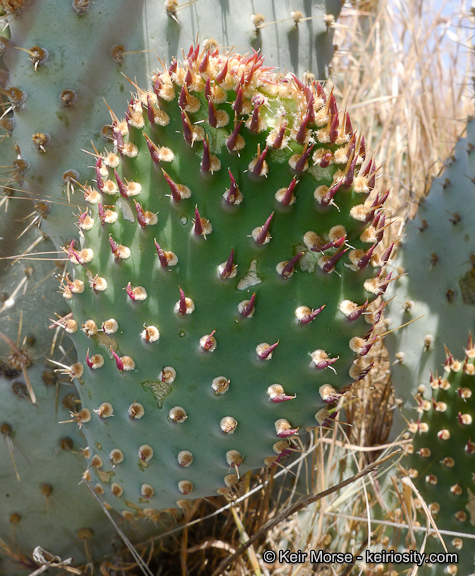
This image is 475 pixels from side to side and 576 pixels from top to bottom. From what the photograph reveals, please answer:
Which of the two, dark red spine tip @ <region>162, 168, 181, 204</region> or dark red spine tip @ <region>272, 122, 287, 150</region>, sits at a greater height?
dark red spine tip @ <region>272, 122, 287, 150</region>

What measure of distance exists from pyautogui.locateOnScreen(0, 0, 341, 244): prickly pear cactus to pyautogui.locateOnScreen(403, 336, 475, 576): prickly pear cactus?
722 millimetres

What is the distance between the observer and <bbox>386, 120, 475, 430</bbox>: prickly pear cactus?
48.9 inches

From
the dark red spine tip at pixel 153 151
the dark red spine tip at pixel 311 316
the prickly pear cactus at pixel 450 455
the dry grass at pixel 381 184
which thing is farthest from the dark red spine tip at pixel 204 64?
the prickly pear cactus at pixel 450 455

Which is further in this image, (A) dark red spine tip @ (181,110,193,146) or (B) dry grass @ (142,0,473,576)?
(B) dry grass @ (142,0,473,576)

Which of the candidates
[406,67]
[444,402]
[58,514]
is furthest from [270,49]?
[406,67]

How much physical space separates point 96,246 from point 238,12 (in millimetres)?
533

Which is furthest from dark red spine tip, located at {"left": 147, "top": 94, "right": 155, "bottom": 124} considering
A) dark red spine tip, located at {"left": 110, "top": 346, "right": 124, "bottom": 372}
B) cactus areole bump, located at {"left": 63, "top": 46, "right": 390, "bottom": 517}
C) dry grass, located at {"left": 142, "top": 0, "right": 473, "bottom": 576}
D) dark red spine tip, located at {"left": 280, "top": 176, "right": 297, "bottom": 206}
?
dry grass, located at {"left": 142, "top": 0, "right": 473, "bottom": 576}

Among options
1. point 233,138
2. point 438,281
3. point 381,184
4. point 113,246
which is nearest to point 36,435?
point 113,246

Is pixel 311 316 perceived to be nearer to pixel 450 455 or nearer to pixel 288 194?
pixel 288 194

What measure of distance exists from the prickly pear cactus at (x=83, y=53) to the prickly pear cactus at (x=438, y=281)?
0.53 m

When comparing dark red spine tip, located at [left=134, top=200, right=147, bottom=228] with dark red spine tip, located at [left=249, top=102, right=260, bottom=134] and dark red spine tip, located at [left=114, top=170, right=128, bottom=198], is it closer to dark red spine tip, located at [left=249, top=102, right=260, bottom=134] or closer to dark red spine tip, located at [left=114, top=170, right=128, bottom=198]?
dark red spine tip, located at [left=114, top=170, right=128, bottom=198]

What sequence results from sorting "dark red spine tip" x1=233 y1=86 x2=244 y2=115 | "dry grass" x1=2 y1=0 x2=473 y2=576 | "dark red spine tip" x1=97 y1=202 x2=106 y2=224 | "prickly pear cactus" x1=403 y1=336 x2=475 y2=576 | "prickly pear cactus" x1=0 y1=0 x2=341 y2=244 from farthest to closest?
"dry grass" x1=2 y1=0 x2=473 y2=576 → "prickly pear cactus" x1=403 y1=336 x2=475 y2=576 → "prickly pear cactus" x1=0 y1=0 x2=341 y2=244 → "dark red spine tip" x1=97 y1=202 x2=106 y2=224 → "dark red spine tip" x1=233 y1=86 x2=244 y2=115

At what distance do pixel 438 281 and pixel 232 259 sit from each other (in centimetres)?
73

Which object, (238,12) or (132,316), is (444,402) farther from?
(238,12)
